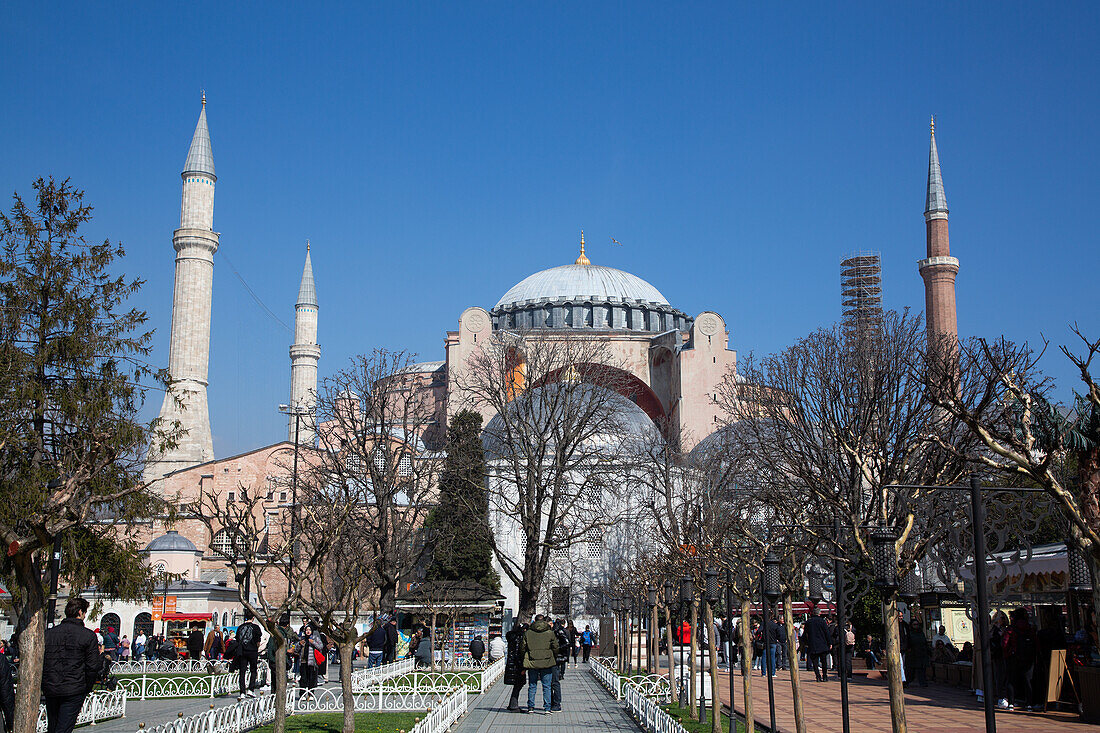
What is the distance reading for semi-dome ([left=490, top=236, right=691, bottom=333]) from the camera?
52.8m

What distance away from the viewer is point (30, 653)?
776 centimetres

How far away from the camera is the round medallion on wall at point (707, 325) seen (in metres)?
45.0

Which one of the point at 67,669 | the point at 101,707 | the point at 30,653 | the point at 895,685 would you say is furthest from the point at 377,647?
the point at 895,685

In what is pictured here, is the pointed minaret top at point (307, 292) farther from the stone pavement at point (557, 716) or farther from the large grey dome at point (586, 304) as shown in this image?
the stone pavement at point (557, 716)

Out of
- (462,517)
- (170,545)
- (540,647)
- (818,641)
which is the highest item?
(462,517)

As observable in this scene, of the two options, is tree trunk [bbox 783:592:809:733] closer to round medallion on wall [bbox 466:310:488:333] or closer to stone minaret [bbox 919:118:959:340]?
stone minaret [bbox 919:118:959:340]

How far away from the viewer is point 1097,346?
6082mm

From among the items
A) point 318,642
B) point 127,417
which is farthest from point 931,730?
point 318,642

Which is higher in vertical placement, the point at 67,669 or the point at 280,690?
the point at 67,669

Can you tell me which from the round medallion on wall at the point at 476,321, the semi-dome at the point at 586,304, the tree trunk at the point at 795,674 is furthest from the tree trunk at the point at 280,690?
the semi-dome at the point at 586,304

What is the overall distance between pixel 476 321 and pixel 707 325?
389 inches

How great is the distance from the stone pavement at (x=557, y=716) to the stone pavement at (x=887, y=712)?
1.82 meters

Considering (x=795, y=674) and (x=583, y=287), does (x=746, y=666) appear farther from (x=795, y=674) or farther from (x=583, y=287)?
(x=583, y=287)

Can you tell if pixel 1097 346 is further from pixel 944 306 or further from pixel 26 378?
pixel 944 306
